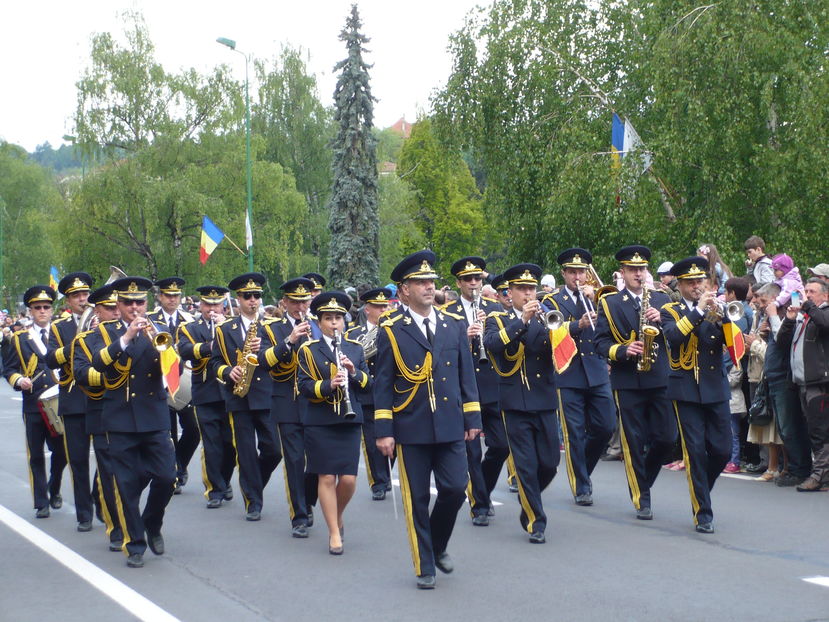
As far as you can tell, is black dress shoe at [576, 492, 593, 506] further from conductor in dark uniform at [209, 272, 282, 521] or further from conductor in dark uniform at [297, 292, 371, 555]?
conductor in dark uniform at [209, 272, 282, 521]

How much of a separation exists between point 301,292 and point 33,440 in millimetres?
3239

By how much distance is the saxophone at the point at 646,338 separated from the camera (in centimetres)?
980

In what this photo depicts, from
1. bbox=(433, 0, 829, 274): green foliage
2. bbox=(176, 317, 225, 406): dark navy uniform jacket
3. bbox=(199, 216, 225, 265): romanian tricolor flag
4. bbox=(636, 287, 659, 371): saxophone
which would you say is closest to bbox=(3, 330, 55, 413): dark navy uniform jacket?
bbox=(176, 317, 225, 406): dark navy uniform jacket

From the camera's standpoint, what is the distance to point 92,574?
8.38 metres

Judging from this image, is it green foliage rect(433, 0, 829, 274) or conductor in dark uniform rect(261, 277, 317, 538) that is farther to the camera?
green foliage rect(433, 0, 829, 274)

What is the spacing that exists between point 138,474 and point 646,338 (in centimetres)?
434

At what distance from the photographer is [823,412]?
1163 cm

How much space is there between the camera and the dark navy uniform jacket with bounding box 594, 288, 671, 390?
10.1m

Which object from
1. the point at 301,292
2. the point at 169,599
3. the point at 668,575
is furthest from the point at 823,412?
Result: the point at 169,599

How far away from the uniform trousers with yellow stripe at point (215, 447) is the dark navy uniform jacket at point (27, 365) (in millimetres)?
1576

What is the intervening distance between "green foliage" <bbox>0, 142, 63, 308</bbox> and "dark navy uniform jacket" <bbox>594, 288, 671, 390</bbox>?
74869 mm

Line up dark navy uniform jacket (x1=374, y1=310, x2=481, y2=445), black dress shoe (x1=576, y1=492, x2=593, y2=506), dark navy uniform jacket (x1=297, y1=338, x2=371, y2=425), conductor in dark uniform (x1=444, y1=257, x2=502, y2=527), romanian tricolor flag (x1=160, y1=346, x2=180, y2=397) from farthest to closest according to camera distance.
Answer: black dress shoe (x1=576, y1=492, x2=593, y2=506) → conductor in dark uniform (x1=444, y1=257, x2=502, y2=527) → dark navy uniform jacket (x1=297, y1=338, x2=371, y2=425) → romanian tricolor flag (x1=160, y1=346, x2=180, y2=397) → dark navy uniform jacket (x1=374, y1=310, x2=481, y2=445)

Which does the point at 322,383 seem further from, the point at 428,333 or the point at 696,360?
the point at 696,360

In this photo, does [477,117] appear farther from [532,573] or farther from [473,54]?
[532,573]
